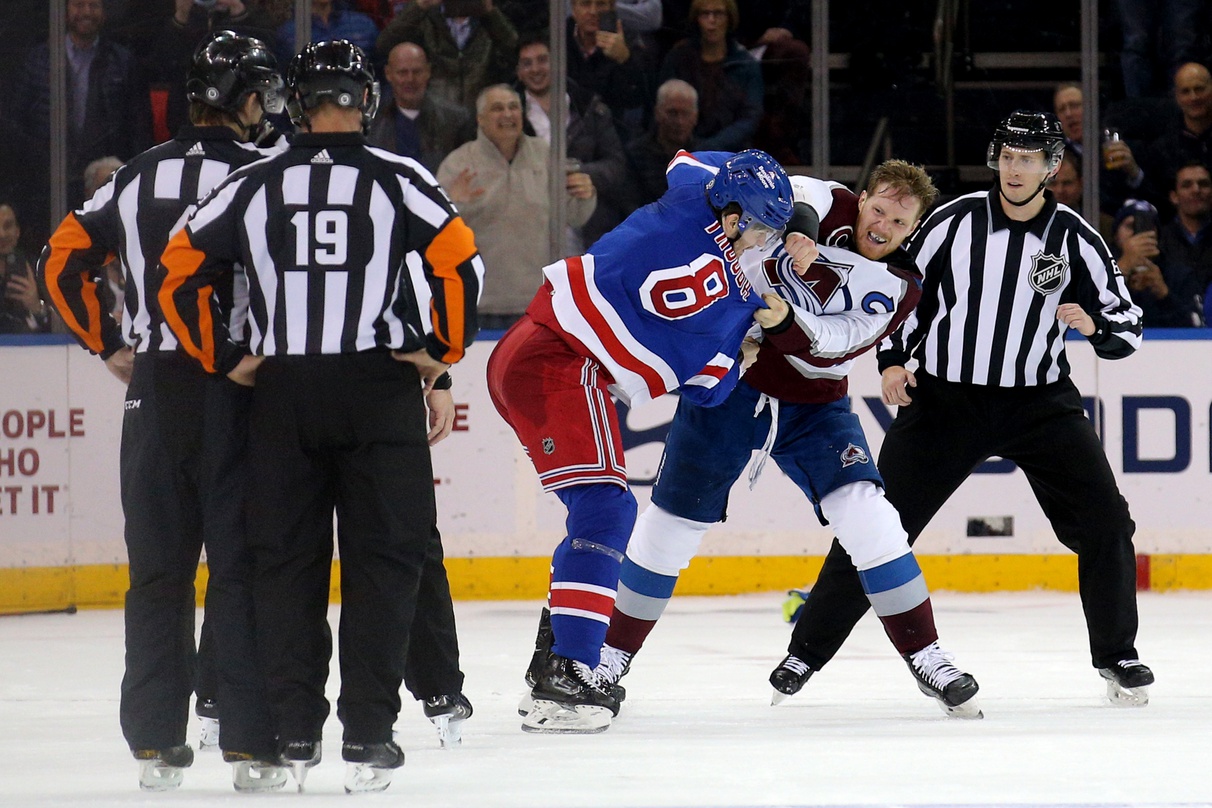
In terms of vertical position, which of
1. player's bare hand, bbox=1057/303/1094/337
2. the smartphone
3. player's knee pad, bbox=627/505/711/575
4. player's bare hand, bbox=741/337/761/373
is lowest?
player's knee pad, bbox=627/505/711/575

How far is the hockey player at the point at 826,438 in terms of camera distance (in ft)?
11.9

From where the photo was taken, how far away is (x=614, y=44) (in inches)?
260

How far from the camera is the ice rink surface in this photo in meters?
2.78

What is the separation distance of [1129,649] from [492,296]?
3.27 meters

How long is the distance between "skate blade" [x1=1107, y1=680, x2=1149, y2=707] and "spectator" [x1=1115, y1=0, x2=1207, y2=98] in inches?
136

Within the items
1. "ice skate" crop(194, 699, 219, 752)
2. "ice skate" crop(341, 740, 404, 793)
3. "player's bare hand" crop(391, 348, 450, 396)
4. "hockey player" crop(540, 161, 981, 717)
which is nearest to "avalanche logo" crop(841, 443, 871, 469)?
"hockey player" crop(540, 161, 981, 717)

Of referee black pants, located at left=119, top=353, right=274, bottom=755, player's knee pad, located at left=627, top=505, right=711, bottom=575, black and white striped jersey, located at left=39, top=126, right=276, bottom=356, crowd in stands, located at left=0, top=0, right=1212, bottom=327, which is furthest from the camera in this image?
crowd in stands, located at left=0, top=0, right=1212, bottom=327

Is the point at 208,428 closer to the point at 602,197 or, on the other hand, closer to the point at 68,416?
the point at 68,416

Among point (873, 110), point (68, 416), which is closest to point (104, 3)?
point (68, 416)

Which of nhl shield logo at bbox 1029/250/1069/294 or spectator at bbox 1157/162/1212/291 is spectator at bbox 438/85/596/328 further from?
nhl shield logo at bbox 1029/250/1069/294

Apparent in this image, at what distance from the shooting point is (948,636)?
Answer: 5094 millimetres

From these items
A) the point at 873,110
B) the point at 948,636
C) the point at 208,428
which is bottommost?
the point at 948,636

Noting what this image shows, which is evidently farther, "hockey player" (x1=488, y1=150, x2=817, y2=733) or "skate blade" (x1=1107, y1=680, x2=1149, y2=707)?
"skate blade" (x1=1107, y1=680, x2=1149, y2=707)

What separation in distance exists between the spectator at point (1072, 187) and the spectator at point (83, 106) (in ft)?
11.3
